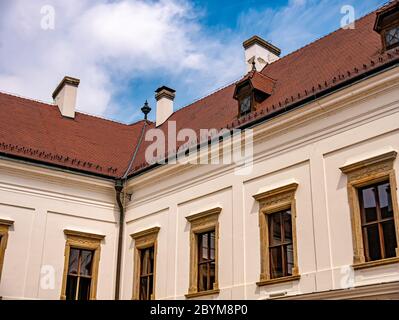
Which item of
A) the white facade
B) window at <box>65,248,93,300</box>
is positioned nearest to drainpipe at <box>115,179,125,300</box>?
the white facade

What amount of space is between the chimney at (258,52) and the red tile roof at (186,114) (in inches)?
28.5

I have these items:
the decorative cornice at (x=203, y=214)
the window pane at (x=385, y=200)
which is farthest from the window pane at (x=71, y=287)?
the window pane at (x=385, y=200)

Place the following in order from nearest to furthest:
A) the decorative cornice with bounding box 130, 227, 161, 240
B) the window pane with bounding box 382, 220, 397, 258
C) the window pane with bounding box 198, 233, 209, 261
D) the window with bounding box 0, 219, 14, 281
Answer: the window pane with bounding box 382, 220, 397, 258 → the window pane with bounding box 198, 233, 209, 261 → the window with bounding box 0, 219, 14, 281 → the decorative cornice with bounding box 130, 227, 161, 240

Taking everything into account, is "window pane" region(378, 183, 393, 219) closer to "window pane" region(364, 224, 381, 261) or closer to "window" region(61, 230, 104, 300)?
"window pane" region(364, 224, 381, 261)

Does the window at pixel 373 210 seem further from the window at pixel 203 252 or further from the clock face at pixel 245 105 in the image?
the clock face at pixel 245 105

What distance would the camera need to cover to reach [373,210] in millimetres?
11352

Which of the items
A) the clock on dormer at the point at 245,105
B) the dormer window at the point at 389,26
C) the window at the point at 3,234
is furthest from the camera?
the clock on dormer at the point at 245,105

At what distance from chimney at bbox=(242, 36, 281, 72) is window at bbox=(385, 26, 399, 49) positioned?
6168 mm

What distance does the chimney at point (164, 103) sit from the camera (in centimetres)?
2027

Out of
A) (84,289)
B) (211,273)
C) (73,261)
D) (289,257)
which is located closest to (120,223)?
(73,261)

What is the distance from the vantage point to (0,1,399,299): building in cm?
1151

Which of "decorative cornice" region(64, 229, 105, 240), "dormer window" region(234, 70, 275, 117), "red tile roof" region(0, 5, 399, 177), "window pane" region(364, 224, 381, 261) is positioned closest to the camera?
"window pane" region(364, 224, 381, 261)
